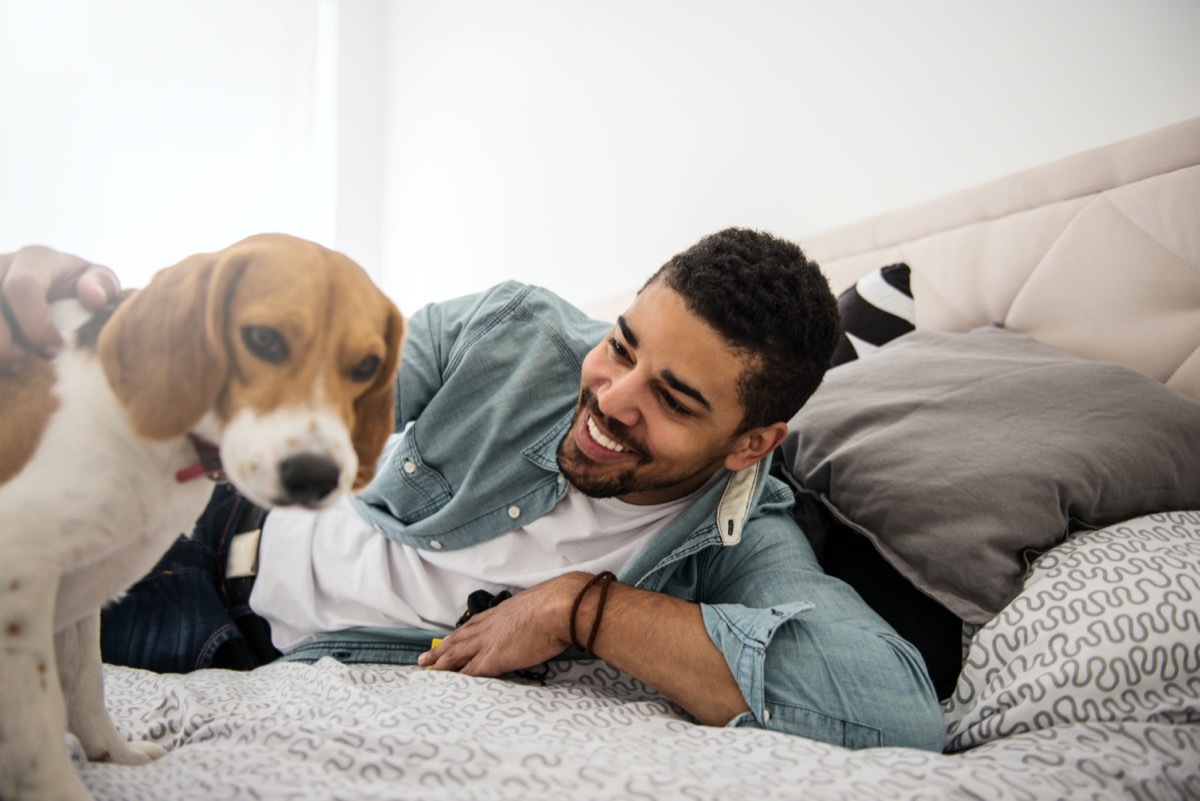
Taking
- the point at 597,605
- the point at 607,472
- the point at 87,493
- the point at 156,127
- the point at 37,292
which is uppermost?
the point at 156,127

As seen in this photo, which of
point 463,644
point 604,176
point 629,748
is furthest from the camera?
Result: point 604,176

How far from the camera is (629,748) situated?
0.71 m

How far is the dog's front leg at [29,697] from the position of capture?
39 cm

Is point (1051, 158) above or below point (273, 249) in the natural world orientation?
above

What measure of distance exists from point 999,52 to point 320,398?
1.73 meters

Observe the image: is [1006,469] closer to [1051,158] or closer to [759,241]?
[759,241]

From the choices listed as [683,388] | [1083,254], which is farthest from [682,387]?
[1083,254]

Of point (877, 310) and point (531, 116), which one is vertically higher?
point (531, 116)

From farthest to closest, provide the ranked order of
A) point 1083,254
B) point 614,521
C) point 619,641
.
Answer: point 1083,254
point 614,521
point 619,641

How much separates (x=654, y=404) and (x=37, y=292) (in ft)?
2.39

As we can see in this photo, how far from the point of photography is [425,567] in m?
1.15

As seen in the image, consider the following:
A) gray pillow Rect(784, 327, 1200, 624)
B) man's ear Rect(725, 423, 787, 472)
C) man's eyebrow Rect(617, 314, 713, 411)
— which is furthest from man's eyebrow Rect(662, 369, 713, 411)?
gray pillow Rect(784, 327, 1200, 624)

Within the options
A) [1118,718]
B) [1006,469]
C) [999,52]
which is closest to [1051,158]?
[999,52]

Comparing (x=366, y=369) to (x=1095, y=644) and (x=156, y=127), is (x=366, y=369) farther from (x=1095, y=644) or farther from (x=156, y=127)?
(x=156, y=127)
